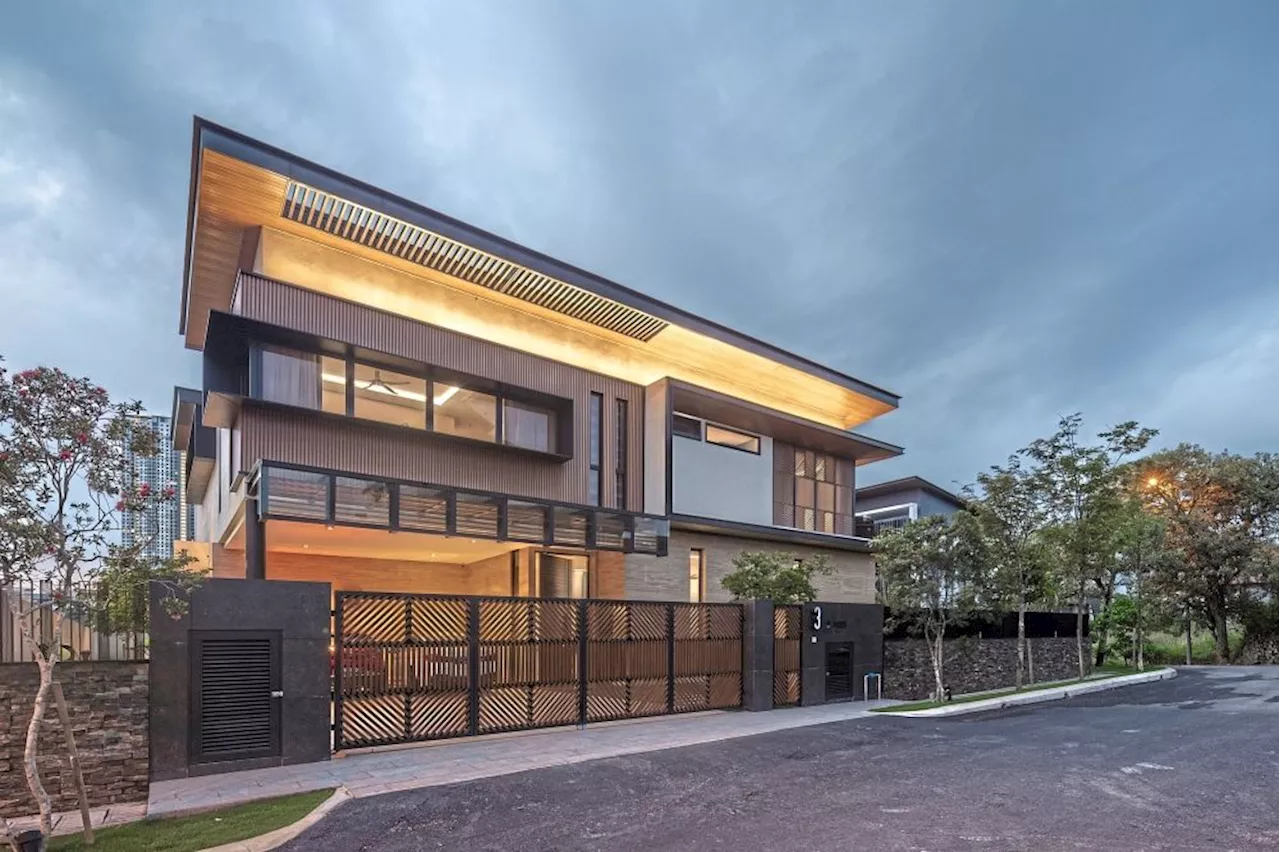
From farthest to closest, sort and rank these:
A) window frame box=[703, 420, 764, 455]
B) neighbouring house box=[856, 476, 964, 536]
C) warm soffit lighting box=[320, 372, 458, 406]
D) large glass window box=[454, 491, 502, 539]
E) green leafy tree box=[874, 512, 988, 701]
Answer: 1. neighbouring house box=[856, 476, 964, 536]
2. window frame box=[703, 420, 764, 455]
3. green leafy tree box=[874, 512, 988, 701]
4. warm soffit lighting box=[320, 372, 458, 406]
5. large glass window box=[454, 491, 502, 539]

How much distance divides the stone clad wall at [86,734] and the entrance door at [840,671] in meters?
13.4

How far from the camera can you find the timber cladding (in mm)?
14109

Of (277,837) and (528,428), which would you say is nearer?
(277,837)

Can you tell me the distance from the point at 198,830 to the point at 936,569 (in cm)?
1525

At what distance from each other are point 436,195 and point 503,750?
124 meters

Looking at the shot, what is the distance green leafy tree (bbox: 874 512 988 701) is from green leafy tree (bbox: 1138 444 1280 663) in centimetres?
1866

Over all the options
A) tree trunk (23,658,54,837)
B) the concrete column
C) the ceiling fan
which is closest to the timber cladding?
the ceiling fan

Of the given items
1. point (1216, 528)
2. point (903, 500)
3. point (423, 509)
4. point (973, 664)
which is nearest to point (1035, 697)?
point (973, 664)

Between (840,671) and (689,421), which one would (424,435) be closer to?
(689,421)

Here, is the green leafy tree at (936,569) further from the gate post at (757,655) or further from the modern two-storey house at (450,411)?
the modern two-storey house at (450,411)

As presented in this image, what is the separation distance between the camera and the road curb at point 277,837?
6801 mm

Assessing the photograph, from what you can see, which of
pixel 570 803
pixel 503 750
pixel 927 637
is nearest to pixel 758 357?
pixel 927 637

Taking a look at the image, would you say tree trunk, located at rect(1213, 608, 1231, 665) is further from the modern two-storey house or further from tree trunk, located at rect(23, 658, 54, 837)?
tree trunk, located at rect(23, 658, 54, 837)

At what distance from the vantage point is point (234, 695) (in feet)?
32.1
